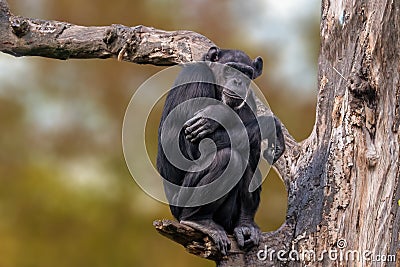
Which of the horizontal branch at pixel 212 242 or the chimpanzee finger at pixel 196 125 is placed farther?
the chimpanzee finger at pixel 196 125

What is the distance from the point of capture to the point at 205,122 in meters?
5.56

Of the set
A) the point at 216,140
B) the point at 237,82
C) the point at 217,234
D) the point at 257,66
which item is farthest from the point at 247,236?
the point at 257,66

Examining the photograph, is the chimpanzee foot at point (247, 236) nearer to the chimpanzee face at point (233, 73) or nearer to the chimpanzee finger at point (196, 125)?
the chimpanzee finger at point (196, 125)

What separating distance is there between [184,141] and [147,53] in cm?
149

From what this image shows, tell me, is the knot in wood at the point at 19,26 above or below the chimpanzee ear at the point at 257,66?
above

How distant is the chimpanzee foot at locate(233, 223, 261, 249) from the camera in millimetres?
5098

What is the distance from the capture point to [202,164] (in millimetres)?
5512

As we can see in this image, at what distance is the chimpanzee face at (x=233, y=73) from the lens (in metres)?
5.71

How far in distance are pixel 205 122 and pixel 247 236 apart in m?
0.93

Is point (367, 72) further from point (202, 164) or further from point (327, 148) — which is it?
point (202, 164)

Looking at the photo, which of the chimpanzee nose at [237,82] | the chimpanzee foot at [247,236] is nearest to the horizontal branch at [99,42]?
the chimpanzee nose at [237,82]

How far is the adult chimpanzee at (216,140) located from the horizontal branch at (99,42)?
95cm

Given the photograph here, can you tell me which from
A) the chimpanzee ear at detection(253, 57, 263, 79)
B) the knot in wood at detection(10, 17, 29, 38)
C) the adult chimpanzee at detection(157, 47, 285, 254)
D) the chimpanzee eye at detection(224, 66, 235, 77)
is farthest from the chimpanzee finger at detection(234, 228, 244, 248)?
the knot in wood at detection(10, 17, 29, 38)

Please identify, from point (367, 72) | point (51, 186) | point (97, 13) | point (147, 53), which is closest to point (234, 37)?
point (97, 13)
